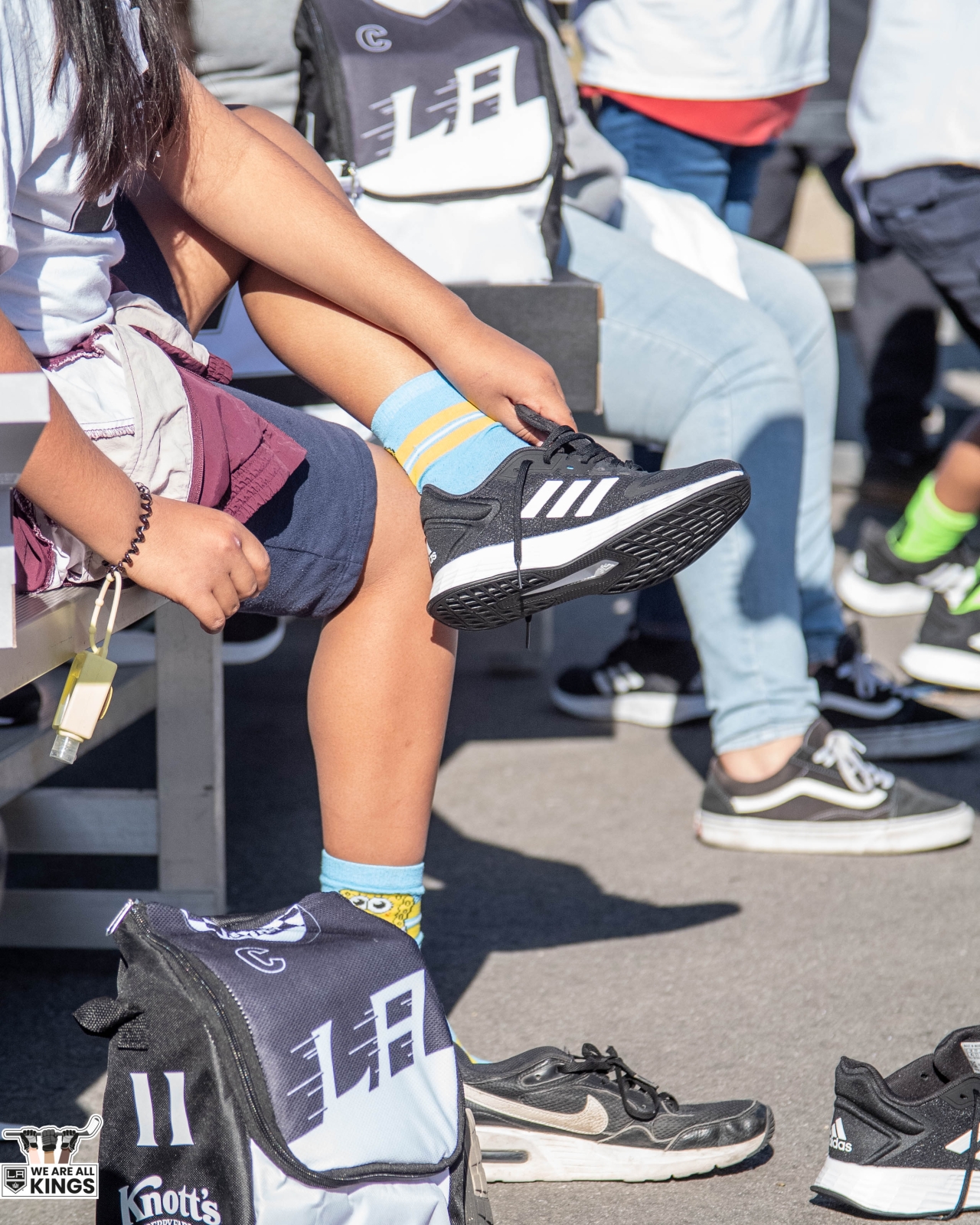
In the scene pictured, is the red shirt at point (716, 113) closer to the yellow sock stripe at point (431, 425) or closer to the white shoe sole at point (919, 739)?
the white shoe sole at point (919, 739)

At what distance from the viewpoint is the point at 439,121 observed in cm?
200

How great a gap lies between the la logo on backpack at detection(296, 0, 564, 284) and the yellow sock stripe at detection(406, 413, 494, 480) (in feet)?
2.12

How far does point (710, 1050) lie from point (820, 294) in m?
1.49

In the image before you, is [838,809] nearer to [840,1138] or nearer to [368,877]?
[840,1138]

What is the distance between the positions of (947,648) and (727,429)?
118 cm

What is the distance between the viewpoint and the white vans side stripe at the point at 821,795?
7.47ft

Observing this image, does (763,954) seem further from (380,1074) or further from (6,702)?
(6,702)

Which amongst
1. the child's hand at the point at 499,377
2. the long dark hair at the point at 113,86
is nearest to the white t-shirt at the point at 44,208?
the long dark hair at the point at 113,86

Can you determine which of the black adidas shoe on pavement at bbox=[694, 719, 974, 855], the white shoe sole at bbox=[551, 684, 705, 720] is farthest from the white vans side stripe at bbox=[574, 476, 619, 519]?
the white shoe sole at bbox=[551, 684, 705, 720]

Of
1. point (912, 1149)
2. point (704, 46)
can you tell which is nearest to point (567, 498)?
point (912, 1149)

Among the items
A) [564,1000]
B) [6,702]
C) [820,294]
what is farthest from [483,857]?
[820,294]

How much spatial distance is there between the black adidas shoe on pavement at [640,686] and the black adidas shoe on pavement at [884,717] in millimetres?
320

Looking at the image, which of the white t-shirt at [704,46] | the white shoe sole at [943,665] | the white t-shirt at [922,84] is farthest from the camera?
the white shoe sole at [943,665]

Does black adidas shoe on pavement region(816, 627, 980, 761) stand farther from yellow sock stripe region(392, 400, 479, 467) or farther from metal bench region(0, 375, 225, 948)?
yellow sock stripe region(392, 400, 479, 467)
